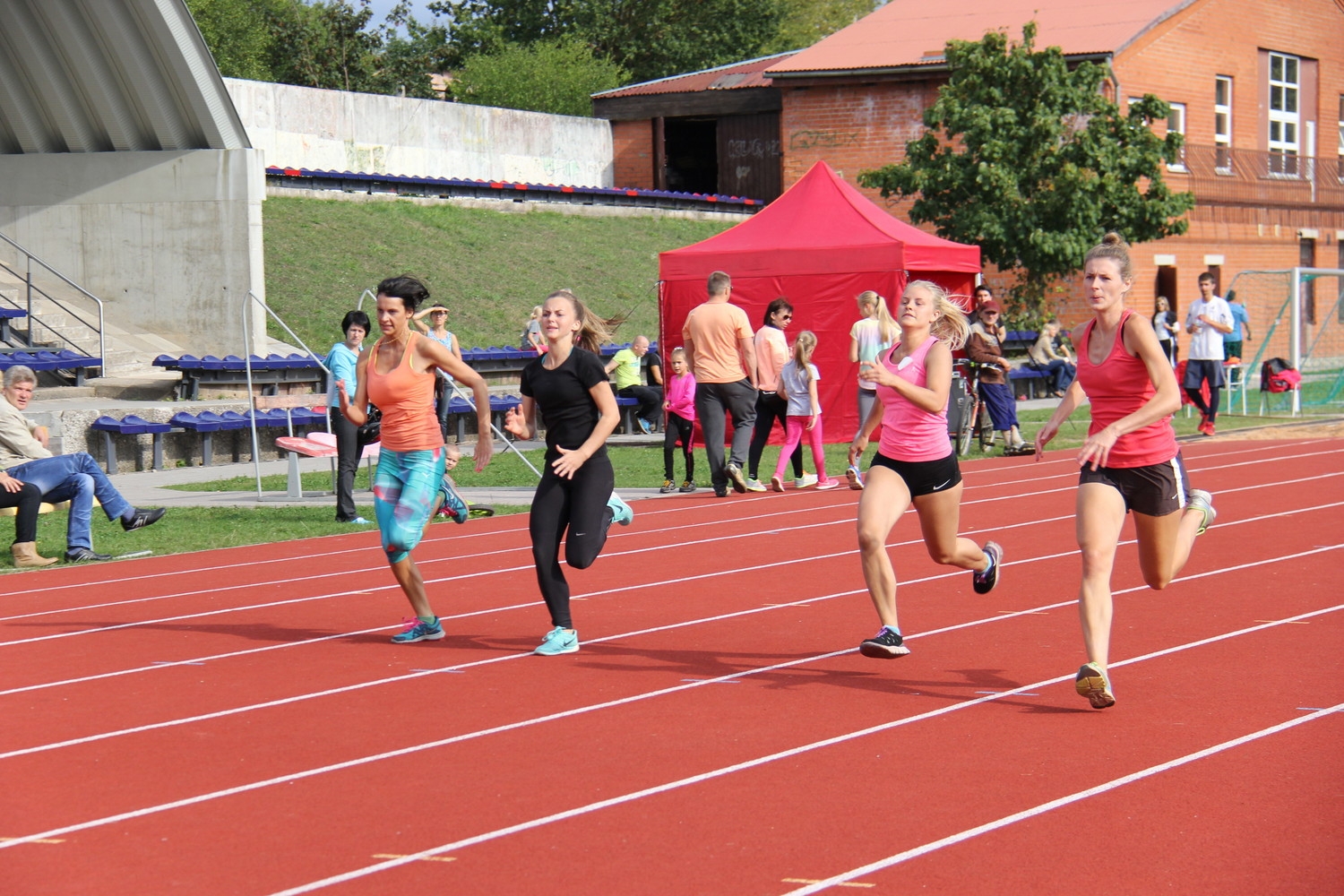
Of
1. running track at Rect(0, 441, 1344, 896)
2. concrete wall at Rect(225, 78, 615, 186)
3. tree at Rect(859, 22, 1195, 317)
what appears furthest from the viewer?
concrete wall at Rect(225, 78, 615, 186)

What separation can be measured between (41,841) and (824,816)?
8.04 ft

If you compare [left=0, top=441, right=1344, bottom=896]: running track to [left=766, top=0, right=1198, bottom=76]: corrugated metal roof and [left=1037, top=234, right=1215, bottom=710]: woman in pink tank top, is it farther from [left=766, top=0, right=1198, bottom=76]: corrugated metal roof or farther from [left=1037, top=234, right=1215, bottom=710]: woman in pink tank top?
[left=766, top=0, right=1198, bottom=76]: corrugated metal roof

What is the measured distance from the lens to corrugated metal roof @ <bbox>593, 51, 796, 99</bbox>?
1720 inches

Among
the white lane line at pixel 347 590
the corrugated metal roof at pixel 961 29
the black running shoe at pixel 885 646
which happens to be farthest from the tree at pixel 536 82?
the black running shoe at pixel 885 646

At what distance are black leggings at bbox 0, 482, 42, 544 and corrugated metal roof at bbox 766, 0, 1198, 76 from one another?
28650 millimetres

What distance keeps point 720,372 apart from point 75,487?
19.4ft

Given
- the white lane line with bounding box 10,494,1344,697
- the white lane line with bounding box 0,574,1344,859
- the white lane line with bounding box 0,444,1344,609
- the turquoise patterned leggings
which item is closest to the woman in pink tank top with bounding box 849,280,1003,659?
the white lane line with bounding box 0,574,1344,859

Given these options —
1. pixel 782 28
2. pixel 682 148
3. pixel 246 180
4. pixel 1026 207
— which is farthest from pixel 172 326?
pixel 782 28

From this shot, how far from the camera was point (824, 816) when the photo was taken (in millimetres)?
5180

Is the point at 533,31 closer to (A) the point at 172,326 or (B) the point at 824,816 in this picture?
(A) the point at 172,326

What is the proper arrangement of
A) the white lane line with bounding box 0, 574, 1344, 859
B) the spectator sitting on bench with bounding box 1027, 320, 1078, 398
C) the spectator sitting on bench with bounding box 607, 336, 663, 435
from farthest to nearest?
the spectator sitting on bench with bounding box 1027, 320, 1078, 398 → the spectator sitting on bench with bounding box 607, 336, 663, 435 → the white lane line with bounding box 0, 574, 1344, 859

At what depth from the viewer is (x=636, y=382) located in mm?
21375

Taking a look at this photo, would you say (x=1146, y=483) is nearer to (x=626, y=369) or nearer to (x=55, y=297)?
(x=626, y=369)

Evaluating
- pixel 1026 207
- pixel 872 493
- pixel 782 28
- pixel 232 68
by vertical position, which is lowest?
pixel 872 493
